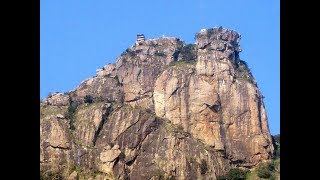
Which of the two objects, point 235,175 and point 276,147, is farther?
point 276,147

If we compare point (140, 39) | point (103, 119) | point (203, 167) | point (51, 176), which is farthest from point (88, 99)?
point (203, 167)

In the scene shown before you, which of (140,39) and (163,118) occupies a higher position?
(140,39)

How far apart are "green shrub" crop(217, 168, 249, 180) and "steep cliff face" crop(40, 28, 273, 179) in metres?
1.35

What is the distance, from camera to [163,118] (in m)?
95.5

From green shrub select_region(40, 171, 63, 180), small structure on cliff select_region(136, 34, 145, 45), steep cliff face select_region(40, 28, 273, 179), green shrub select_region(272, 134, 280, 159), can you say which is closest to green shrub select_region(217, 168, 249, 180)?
steep cliff face select_region(40, 28, 273, 179)

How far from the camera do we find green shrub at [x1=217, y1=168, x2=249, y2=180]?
281 feet

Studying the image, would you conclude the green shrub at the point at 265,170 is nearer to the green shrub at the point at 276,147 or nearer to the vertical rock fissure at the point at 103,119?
the green shrub at the point at 276,147

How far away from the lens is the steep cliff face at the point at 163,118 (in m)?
87.5

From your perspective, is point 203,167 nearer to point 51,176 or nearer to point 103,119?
point 103,119

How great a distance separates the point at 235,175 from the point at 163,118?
16.1m

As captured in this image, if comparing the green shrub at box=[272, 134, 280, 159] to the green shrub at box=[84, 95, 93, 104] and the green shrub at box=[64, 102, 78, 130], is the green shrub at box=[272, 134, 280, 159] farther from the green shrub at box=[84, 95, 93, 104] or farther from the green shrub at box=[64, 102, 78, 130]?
the green shrub at box=[64, 102, 78, 130]
